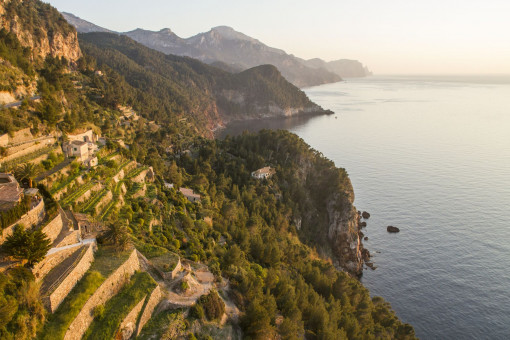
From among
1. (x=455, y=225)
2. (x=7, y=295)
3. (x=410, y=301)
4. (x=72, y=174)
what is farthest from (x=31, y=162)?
(x=455, y=225)

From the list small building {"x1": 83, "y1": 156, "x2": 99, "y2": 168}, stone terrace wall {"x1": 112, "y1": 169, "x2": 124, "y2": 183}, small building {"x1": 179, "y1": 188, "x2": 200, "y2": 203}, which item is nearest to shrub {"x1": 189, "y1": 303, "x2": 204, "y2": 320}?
stone terrace wall {"x1": 112, "y1": 169, "x2": 124, "y2": 183}

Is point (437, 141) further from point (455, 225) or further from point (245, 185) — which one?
point (245, 185)

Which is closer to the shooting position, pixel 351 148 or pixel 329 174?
pixel 329 174

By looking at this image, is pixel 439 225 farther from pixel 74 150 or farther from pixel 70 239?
pixel 70 239

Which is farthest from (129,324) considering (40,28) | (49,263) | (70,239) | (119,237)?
(40,28)

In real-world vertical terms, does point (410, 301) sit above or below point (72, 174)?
below

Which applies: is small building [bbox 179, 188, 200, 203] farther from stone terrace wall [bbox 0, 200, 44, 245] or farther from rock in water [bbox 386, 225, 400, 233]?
rock in water [bbox 386, 225, 400, 233]
